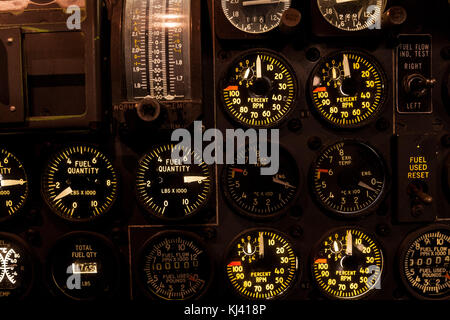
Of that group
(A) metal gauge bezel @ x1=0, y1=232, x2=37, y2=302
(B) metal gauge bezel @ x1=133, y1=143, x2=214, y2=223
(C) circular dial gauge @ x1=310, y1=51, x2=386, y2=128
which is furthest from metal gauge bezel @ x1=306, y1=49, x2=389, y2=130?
(A) metal gauge bezel @ x1=0, y1=232, x2=37, y2=302

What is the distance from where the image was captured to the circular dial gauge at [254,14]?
56.6 inches

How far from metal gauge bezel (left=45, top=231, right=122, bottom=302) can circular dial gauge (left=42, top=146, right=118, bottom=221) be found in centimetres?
9

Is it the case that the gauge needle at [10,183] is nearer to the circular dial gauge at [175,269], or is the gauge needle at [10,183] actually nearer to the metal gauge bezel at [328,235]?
the circular dial gauge at [175,269]

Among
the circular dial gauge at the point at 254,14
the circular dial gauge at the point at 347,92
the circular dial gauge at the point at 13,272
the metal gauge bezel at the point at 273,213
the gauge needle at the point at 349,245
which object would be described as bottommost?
the circular dial gauge at the point at 13,272

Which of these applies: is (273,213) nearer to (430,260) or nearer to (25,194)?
(430,260)

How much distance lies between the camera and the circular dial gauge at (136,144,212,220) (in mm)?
1478

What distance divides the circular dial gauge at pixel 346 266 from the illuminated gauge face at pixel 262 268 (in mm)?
137

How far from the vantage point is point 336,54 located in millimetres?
1486

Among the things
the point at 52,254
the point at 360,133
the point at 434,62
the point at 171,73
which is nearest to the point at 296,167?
the point at 360,133

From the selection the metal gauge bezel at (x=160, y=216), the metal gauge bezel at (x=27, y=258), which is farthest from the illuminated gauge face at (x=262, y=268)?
the metal gauge bezel at (x=27, y=258)

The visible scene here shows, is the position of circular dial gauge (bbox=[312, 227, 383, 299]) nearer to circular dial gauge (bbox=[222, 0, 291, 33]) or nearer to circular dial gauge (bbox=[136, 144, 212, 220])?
circular dial gauge (bbox=[136, 144, 212, 220])

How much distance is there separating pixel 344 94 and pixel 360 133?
22 centimetres
